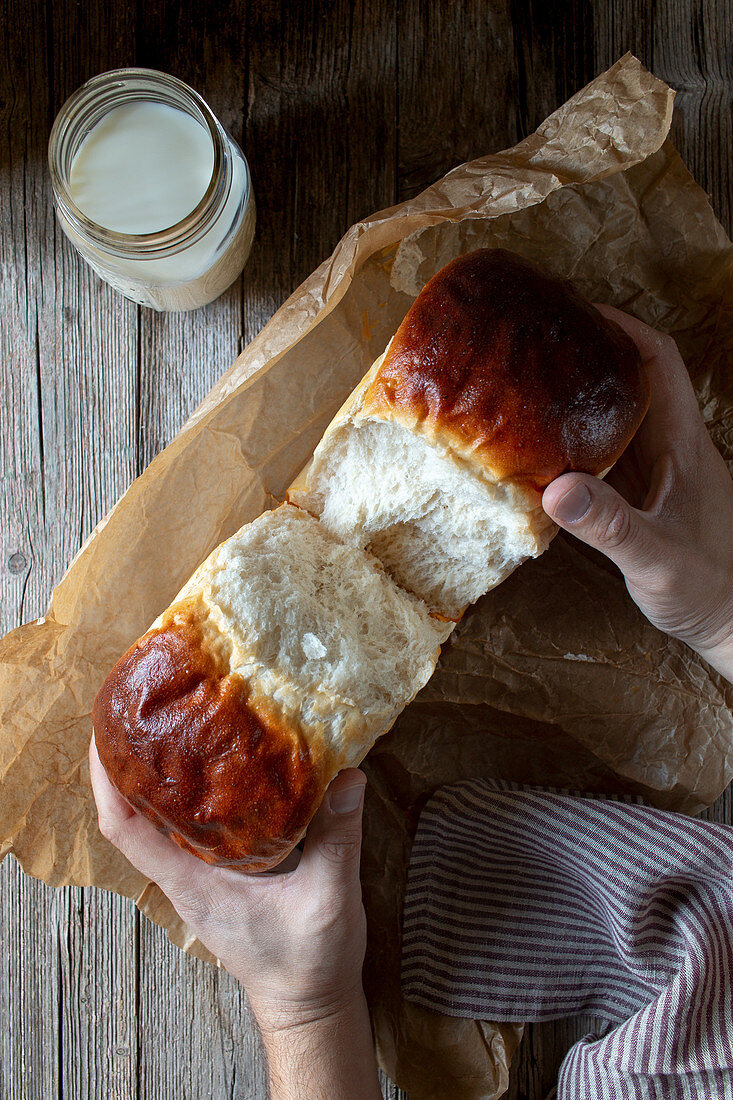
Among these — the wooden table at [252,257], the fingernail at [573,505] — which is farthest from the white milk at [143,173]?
the fingernail at [573,505]

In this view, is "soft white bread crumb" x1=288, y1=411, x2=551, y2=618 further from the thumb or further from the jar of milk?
the jar of milk

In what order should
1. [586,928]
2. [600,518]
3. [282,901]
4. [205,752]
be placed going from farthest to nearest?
[586,928] < [282,901] < [600,518] < [205,752]

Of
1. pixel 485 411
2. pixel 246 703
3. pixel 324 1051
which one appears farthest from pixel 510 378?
pixel 324 1051

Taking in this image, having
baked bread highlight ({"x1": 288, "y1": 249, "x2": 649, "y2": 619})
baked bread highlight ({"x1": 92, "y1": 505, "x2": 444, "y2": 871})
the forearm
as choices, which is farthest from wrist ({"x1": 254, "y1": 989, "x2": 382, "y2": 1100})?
baked bread highlight ({"x1": 288, "y1": 249, "x2": 649, "y2": 619})

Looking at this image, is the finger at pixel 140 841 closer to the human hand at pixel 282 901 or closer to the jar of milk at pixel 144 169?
the human hand at pixel 282 901

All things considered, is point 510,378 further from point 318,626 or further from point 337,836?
point 337,836
